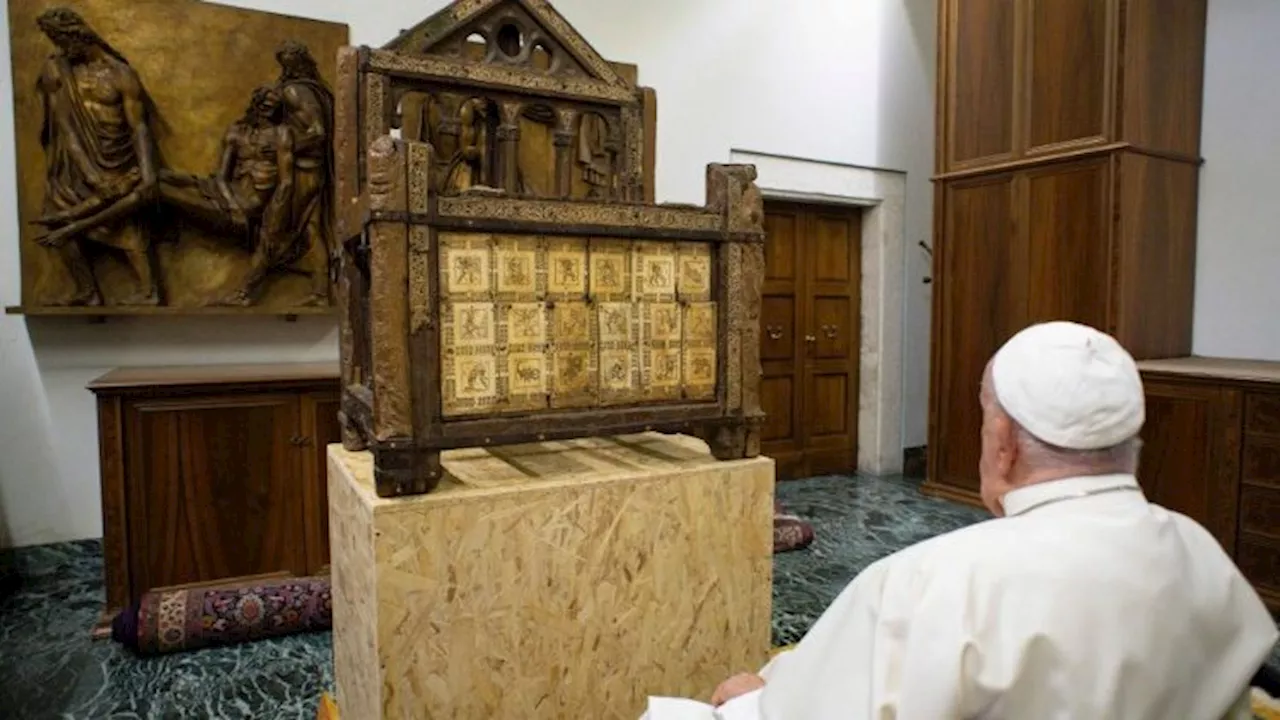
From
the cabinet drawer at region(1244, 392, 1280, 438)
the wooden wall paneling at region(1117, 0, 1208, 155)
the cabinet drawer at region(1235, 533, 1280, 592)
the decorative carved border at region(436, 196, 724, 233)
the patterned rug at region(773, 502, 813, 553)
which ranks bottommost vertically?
the patterned rug at region(773, 502, 813, 553)

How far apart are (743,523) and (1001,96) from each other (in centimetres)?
382

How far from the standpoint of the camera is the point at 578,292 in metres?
1.61

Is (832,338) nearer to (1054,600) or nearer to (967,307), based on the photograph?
(967,307)

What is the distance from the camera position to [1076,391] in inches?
40.3

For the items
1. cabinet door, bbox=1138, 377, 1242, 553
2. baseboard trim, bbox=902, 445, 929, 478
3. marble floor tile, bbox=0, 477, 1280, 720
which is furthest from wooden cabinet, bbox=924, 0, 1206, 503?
marble floor tile, bbox=0, 477, 1280, 720

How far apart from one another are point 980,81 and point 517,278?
162 inches

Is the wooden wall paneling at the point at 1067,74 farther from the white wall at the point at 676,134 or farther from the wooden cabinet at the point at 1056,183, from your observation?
the white wall at the point at 676,134

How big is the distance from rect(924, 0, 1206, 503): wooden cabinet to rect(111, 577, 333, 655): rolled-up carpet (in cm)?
369

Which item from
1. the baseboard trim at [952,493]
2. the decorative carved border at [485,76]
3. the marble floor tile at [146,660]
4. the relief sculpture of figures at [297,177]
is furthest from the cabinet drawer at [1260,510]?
the relief sculpture of figures at [297,177]

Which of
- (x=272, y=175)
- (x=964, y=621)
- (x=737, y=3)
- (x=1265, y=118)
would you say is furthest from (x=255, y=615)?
(x=1265, y=118)

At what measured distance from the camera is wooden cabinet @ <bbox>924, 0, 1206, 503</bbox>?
3.94 metres

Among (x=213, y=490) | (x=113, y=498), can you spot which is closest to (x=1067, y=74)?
(x=213, y=490)

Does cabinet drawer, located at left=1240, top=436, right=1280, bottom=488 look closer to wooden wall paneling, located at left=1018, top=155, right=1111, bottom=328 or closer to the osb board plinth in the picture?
wooden wall paneling, located at left=1018, top=155, right=1111, bottom=328

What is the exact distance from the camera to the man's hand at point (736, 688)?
1.36 meters
